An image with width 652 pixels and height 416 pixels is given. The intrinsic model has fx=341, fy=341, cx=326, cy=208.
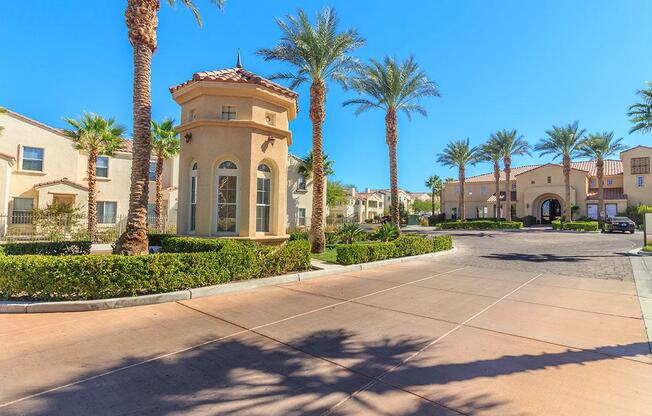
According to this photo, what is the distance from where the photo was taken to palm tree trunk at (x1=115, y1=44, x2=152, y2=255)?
9.05 meters

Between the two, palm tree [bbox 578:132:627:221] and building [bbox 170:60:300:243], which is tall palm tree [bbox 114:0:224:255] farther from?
palm tree [bbox 578:132:627:221]

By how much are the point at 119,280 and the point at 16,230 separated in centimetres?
1876

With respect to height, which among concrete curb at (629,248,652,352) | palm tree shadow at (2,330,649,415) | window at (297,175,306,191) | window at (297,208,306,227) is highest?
window at (297,175,306,191)

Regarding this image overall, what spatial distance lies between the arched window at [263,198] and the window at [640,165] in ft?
169

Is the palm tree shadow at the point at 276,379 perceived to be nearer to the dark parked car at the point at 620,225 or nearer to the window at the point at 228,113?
the window at the point at 228,113

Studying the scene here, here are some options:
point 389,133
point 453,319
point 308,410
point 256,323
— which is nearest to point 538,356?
point 453,319

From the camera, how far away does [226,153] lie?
12109 millimetres

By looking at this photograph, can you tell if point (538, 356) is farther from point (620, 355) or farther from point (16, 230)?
point (16, 230)

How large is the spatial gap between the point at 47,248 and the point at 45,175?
51.4 feet

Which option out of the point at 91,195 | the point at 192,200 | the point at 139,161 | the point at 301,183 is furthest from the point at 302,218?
the point at 139,161

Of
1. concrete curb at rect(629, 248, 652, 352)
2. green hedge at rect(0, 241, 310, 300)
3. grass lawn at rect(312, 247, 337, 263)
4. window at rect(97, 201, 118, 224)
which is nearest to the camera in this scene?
A: concrete curb at rect(629, 248, 652, 352)

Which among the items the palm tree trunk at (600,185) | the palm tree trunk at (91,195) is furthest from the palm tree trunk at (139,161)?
the palm tree trunk at (600,185)

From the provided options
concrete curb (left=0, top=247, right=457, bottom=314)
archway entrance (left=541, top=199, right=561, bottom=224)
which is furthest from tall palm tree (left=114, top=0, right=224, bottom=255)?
archway entrance (left=541, top=199, right=561, bottom=224)

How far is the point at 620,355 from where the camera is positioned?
4.59 m
